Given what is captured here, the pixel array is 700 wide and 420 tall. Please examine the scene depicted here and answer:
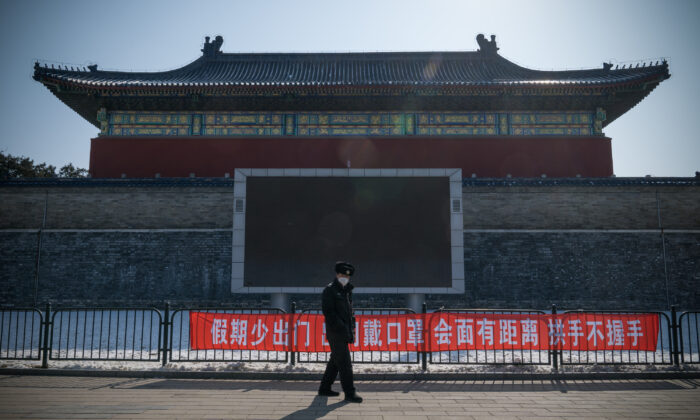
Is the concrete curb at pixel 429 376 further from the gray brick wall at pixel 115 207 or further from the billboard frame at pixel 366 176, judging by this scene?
the gray brick wall at pixel 115 207

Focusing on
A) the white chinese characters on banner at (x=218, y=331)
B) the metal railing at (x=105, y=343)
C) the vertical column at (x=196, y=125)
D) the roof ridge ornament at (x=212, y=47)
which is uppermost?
the roof ridge ornament at (x=212, y=47)

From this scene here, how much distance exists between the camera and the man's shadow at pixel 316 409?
4.06 metres

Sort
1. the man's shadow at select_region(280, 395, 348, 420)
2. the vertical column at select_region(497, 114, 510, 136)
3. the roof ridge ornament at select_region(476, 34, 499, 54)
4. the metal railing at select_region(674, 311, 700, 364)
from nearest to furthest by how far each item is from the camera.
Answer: the man's shadow at select_region(280, 395, 348, 420) → the metal railing at select_region(674, 311, 700, 364) → the vertical column at select_region(497, 114, 510, 136) → the roof ridge ornament at select_region(476, 34, 499, 54)

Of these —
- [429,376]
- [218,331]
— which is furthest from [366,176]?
[429,376]

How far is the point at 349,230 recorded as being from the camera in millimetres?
9188

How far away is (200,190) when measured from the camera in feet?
42.3

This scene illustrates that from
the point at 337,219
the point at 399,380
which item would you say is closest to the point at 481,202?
the point at 337,219

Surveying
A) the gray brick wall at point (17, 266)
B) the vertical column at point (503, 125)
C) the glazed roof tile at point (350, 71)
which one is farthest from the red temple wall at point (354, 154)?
the gray brick wall at point (17, 266)

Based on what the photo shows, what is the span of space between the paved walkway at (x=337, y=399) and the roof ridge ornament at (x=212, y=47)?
15478 mm

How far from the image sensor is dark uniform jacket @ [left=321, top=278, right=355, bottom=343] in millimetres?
4566

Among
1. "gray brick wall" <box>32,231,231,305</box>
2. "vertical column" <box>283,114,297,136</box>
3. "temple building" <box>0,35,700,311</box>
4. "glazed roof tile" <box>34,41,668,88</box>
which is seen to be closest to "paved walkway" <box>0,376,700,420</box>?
"temple building" <box>0,35,700,311</box>

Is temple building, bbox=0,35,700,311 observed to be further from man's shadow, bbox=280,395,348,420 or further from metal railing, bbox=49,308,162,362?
man's shadow, bbox=280,395,348,420

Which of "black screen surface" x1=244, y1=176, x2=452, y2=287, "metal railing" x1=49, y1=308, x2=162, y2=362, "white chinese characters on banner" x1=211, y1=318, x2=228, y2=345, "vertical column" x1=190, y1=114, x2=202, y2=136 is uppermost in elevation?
"vertical column" x1=190, y1=114, x2=202, y2=136

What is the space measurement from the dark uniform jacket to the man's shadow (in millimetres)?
661
